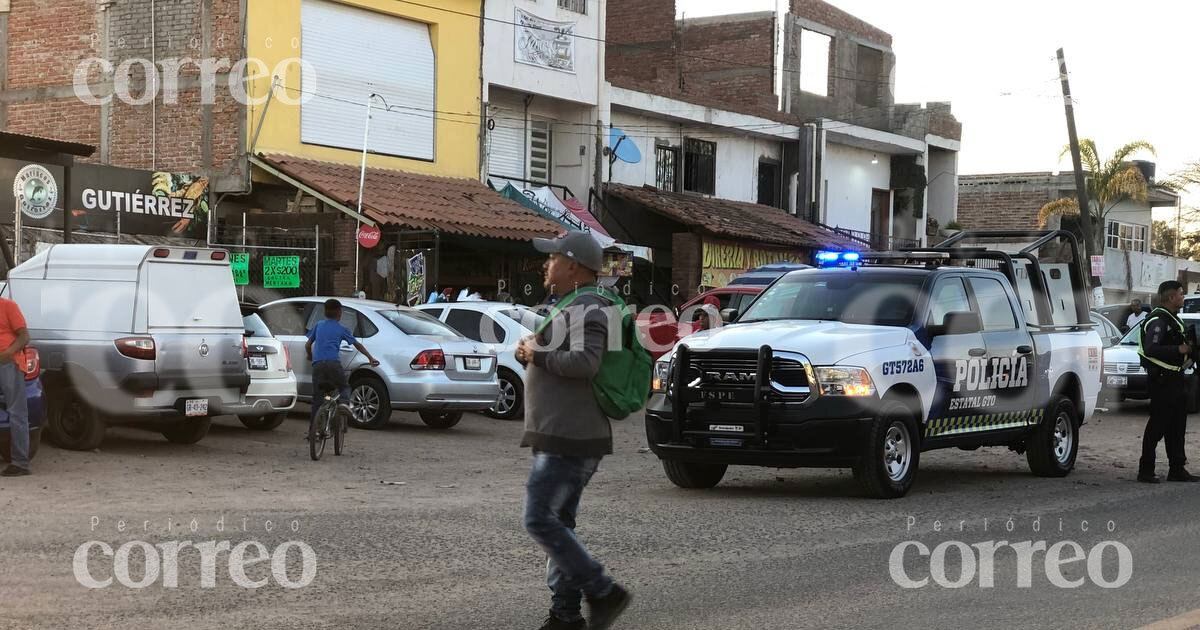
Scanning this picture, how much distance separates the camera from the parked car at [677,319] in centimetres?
2212

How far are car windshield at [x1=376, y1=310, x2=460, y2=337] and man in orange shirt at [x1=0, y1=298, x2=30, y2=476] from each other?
5972 millimetres

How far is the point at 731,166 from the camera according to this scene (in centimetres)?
3684

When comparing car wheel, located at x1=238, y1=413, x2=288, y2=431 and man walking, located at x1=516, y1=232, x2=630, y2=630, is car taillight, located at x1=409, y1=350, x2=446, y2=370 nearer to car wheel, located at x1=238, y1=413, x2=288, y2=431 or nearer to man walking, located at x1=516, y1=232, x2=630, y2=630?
car wheel, located at x1=238, y1=413, x2=288, y2=431

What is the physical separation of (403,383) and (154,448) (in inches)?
135

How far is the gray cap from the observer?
6379 millimetres

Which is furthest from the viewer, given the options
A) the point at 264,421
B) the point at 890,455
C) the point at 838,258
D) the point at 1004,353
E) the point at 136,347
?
the point at 264,421

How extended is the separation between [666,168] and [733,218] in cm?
202

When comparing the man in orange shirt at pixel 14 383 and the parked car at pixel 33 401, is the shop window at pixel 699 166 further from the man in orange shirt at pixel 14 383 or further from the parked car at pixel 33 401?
the man in orange shirt at pixel 14 383

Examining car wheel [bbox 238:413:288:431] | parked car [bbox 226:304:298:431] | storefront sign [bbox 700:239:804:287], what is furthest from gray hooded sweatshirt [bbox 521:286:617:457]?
storefront sign [bbox 700:239:804:287]

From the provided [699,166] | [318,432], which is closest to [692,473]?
[318,432]

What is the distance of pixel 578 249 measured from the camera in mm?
6391

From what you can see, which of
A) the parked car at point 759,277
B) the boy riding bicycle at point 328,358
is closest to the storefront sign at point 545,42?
the parked car at point 759,277

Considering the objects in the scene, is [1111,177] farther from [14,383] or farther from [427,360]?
[14,383]

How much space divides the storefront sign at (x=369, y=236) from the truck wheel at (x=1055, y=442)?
1241cm
